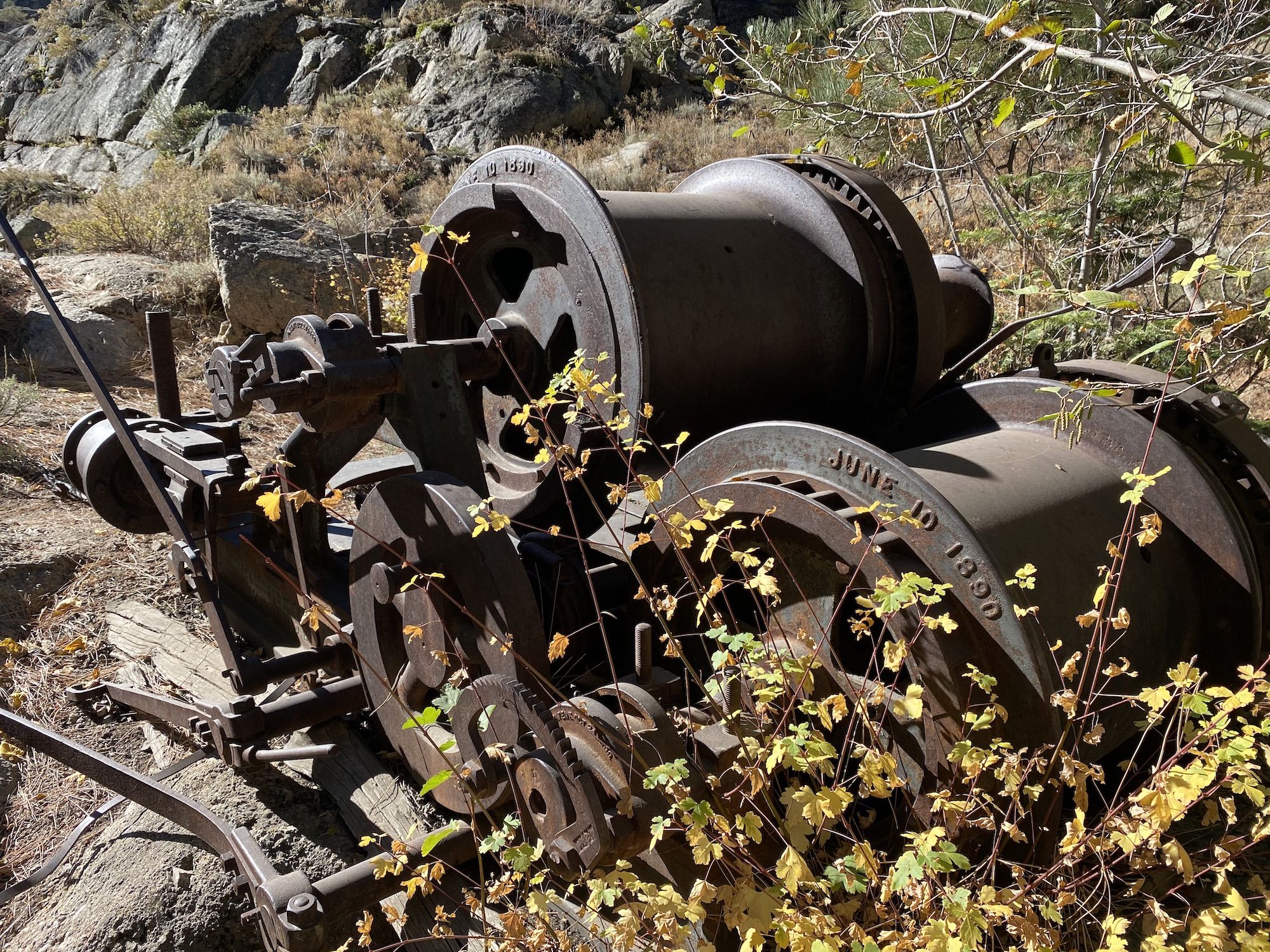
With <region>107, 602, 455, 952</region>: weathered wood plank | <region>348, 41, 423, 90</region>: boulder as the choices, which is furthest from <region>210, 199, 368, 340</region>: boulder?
<region>348, 41, 423, 90</region>: boulder

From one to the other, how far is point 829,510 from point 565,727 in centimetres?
84

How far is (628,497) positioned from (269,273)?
645 centimetres

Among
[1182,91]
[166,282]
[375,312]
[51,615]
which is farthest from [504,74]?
[1182,91]

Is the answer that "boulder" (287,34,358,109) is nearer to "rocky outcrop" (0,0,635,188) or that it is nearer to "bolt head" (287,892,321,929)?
"rocky outcrop" (0,0,635,188)

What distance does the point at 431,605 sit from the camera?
2797 mm

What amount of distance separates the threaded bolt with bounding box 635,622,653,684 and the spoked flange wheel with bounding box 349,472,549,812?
0.85ft

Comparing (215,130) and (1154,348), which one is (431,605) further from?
(215,130)

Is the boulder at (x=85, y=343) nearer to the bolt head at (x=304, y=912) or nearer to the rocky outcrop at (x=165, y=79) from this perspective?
the bolt head at (x=304, y=912)

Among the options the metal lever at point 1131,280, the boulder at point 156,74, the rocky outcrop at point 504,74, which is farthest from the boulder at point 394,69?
the metal lever at point 1131,280

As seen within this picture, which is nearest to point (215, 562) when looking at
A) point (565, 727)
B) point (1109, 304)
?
point (565, 727)

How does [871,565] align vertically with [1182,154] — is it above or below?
below

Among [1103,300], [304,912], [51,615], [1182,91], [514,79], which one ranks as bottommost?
[51,615]

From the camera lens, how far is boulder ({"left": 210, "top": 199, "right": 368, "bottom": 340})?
8.21 metres

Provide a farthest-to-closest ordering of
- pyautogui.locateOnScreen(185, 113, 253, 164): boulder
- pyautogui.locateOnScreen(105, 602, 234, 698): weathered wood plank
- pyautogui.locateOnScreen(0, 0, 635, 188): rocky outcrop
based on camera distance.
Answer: pyautogui.locateOnScreen(185, 113, 253, 164): boulder
pyautogui.locateOnScreen(0, 0, 635, 188): rocky outcrop
pyautogui.locateOnScreen(105, 602, 234, 698): weathered wood plank
